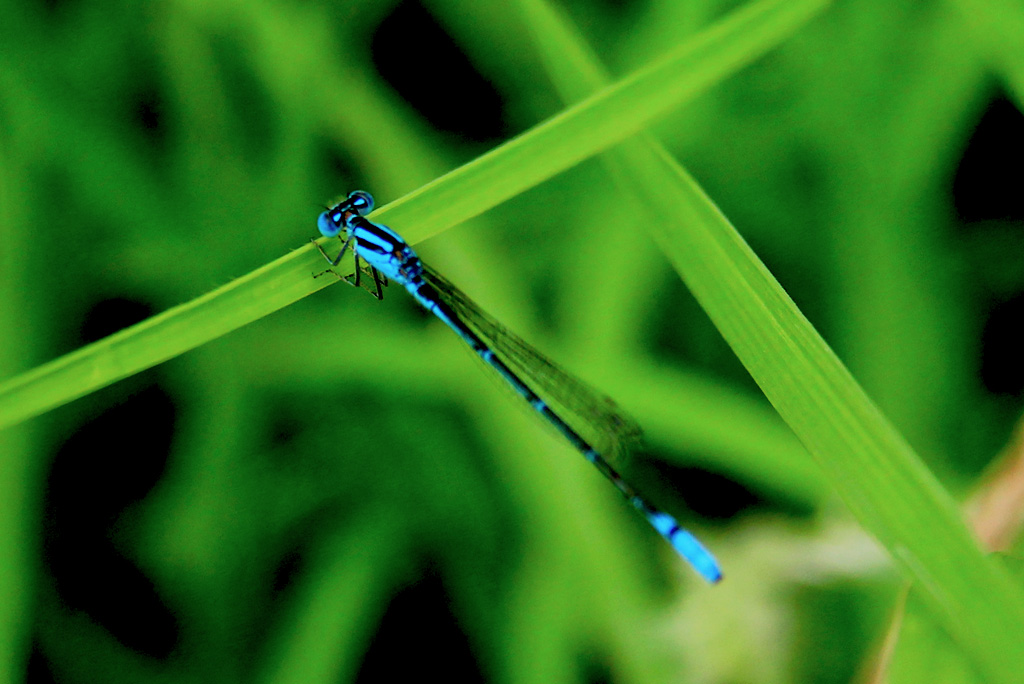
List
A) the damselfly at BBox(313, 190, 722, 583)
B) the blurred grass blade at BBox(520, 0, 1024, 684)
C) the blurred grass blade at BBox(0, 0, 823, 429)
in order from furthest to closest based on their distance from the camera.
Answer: the damselfly at BBox(313, 190, 722, 583), the blurred grass blade at BBox(0, 0, 823, 429), the blurred grass blade at BBox(520, 0, 1024, 684)

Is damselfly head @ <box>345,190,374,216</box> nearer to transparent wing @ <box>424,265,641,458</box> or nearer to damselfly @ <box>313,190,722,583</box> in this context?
damselfly @ <box>313,190,722,583</box>

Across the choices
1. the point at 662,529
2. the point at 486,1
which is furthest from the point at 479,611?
the point at 486,1

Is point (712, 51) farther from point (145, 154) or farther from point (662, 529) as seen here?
point (145, 154)

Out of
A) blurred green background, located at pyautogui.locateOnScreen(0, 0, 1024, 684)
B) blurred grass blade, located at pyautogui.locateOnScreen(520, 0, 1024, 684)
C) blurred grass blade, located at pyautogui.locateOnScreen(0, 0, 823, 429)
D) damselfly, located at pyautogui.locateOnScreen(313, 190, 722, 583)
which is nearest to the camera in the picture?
blurred grass blade, located at pyautogui.locateOnScreen(520, 0, 1024, 684)

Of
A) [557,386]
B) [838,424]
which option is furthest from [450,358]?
[838,424]

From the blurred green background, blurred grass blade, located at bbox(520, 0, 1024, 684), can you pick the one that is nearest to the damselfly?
the blurred green background
